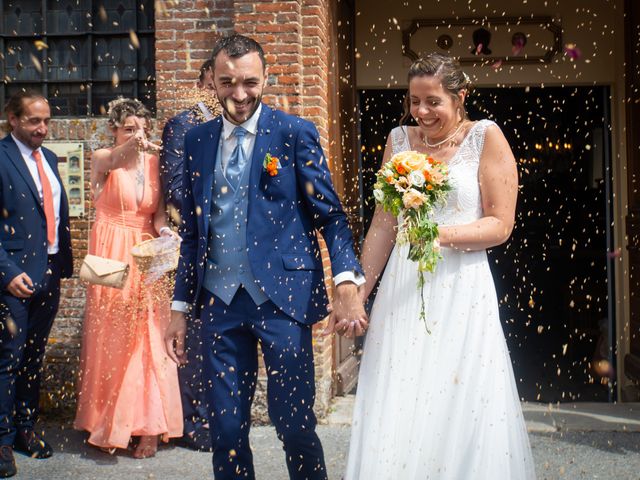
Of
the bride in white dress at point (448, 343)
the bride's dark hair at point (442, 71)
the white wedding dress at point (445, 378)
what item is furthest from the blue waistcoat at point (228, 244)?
the bride's dark hair at point (442, 71)

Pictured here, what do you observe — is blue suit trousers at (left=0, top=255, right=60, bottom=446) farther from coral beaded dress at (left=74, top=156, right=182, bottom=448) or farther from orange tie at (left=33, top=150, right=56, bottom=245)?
coral beaded dress at (left=74, top=156, right=182, bottom=448)

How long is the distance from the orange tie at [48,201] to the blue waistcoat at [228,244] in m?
2.34

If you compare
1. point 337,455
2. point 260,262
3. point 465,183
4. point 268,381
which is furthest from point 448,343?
point 337,455

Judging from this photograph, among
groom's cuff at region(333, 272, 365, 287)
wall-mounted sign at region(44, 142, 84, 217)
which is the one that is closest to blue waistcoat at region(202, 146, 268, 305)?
groom's cuff at region(333, 272, 365, 287)

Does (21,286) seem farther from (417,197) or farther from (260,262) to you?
(417,197)

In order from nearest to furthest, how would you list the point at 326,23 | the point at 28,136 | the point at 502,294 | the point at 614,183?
1. the point at 28,136
2. the point at 326,23
3. the point at 614,183
4. the point at 502,294

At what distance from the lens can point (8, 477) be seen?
18.2 feet

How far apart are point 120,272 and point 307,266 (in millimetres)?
2169

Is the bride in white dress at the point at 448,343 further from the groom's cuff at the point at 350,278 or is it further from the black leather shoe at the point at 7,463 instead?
the black leather shoe at the point at 7,463

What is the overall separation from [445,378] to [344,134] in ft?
14.2

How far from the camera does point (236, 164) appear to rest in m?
4.01

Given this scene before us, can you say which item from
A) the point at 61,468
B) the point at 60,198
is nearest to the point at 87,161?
the point at 60,198

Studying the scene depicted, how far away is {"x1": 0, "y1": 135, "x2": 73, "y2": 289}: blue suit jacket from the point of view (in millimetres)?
5828

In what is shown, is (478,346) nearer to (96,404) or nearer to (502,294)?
(96,404)
